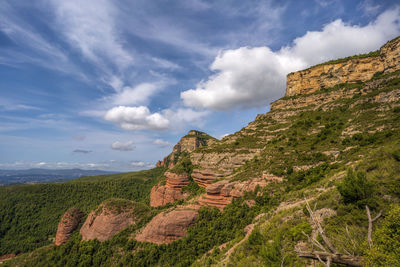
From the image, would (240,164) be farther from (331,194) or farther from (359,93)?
(359,93)

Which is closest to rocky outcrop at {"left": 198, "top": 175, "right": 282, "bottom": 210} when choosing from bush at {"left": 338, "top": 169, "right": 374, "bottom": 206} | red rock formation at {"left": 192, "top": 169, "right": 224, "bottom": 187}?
red rock formation at {"left": 192, "top": 169, "right": 224, "bottom": 187}

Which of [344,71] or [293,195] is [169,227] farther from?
[344,71]

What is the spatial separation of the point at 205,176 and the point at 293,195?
A: 2290cm

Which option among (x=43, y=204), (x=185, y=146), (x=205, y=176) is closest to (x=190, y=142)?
(x=185, y=146)

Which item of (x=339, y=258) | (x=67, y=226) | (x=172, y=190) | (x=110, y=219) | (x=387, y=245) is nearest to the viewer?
(x=339, y=258)

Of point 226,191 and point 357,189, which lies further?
point 226,191

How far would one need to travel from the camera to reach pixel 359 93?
3972cm

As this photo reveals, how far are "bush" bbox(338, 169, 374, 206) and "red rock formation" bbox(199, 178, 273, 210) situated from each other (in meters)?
17.2

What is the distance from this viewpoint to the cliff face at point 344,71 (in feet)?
127

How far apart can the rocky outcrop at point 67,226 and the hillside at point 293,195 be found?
1.65 meters

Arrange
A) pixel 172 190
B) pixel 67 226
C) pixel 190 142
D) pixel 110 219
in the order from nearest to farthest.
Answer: pixel 110 219 → pixel 67 226 → pixel 172 190 → pixel 190 142

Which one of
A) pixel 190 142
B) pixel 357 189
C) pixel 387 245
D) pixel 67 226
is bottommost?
pixel 67 226

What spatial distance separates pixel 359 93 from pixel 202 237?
170ft

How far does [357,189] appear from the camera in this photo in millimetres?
10031
